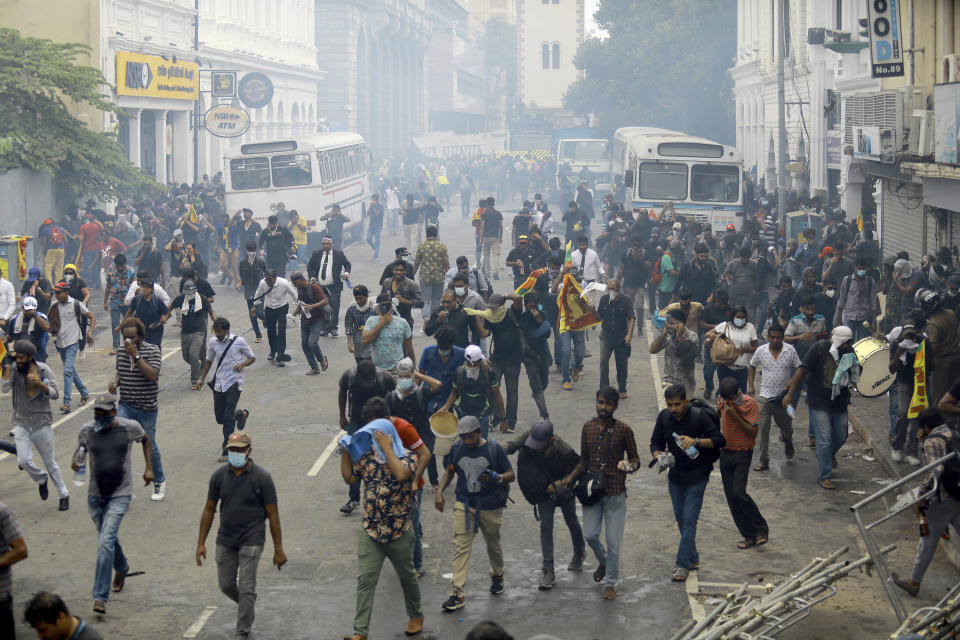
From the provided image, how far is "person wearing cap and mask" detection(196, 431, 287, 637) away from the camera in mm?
8039

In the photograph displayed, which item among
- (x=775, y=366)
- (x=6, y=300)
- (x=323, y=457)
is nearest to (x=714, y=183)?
(x=775, y=366)

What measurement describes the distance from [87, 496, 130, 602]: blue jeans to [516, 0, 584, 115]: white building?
9091 centimetres

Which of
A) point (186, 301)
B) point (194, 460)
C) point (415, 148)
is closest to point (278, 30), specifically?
point (415, 148)

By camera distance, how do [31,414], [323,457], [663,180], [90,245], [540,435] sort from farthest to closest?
1. [663,180]
2. [90,245]
3. [323,457]
4. [31,414]
5. [540,435]

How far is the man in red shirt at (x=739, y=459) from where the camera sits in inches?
391

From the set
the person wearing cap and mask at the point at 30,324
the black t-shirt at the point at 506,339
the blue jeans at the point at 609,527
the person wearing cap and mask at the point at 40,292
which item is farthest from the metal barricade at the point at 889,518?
the person wearing cap and mask at the point at 40,292

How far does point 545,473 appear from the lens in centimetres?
888

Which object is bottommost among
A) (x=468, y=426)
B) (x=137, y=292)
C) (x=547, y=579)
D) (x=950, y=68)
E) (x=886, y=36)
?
(x=547, y=579)

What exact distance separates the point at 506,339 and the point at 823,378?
11.3ft

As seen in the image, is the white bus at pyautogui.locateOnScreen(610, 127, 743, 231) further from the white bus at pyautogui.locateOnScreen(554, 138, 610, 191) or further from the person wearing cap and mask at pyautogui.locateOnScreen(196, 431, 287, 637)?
the white bus at pyautogui.locateOnScreen(554, 138, 610, 191)

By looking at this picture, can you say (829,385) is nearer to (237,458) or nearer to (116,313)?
(237,458)

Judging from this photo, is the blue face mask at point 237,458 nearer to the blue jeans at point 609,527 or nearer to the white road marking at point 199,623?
the white road marking at point 199,623

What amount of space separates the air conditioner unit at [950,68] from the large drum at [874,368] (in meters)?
8.29

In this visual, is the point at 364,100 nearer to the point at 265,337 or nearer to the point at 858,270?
the point at 265,337
